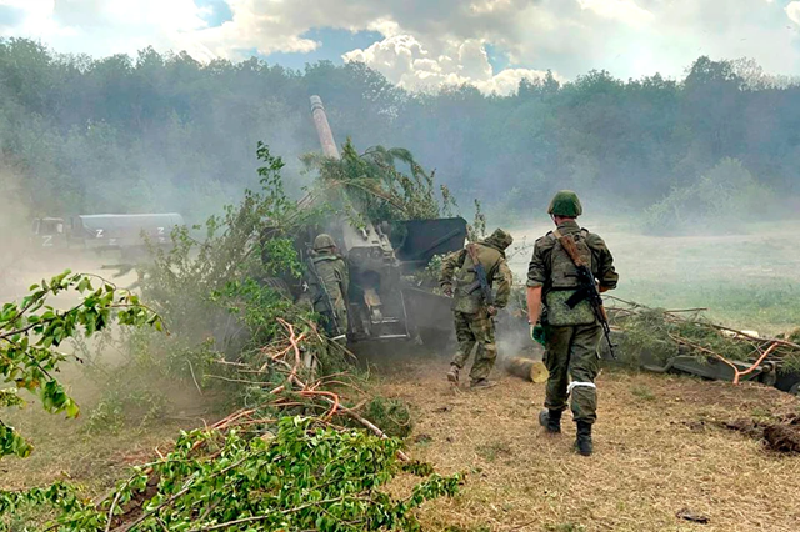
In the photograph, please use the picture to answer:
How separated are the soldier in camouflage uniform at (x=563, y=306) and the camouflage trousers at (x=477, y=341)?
1.69 meters

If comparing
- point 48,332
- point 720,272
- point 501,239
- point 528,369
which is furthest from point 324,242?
point 720,272

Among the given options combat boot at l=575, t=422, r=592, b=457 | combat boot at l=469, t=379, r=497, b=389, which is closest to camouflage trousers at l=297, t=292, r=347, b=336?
combat boot at l=469, t=379, r=497, b=389

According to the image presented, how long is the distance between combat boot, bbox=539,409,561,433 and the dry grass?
121 mm

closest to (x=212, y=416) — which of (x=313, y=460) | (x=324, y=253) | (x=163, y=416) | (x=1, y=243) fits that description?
(x=163, y=416)

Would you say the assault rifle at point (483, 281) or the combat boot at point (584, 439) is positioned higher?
the assault rifle at point (483, 281)

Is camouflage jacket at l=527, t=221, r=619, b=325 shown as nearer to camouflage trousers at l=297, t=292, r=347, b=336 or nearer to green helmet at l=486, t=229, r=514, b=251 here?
green helmet at l=486, t=229, r=514, b=251

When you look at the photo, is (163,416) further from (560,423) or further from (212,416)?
(560,423)

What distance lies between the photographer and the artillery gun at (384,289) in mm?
7664

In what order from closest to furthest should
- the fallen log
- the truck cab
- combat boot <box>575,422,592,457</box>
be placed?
combat boot <box>575,422,592,457</box> < the fallen log < the truck cab

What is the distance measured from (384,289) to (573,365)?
341 centimetres

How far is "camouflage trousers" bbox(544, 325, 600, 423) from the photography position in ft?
16.0

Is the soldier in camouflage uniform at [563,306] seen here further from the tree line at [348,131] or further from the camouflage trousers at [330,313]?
the tree line at [348,131]

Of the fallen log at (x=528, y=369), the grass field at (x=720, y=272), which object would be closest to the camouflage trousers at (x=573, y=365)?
the fallen log at (x=528, y=369)

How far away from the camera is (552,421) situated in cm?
524
